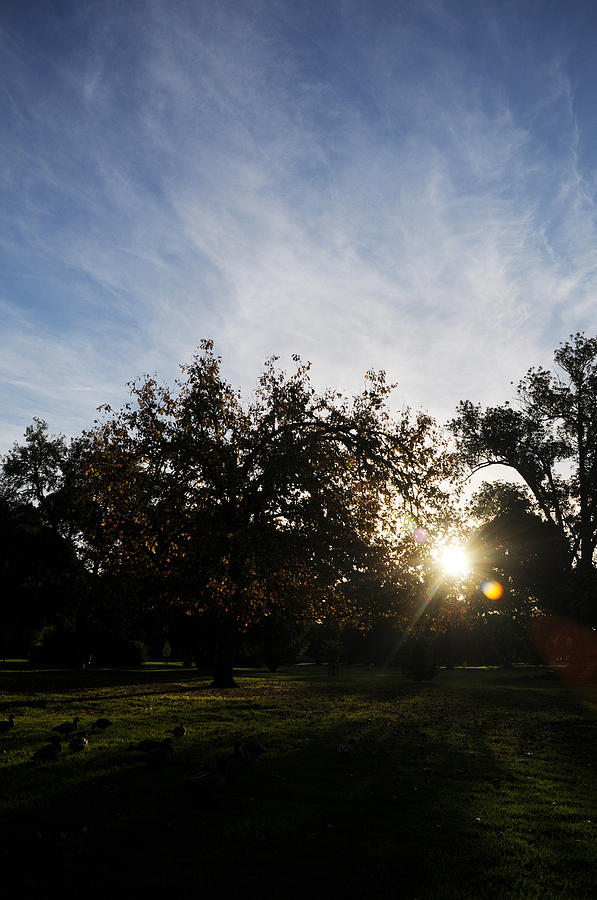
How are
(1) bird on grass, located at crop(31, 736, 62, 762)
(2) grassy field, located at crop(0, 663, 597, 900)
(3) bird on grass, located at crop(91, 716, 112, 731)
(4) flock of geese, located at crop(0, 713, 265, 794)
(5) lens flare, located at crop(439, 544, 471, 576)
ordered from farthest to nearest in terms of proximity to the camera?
(5) lens flare, located at crop(439, 544, 471, 576), (3) bird on grass, located at crop(91, 716, 112, 731), (1) bird on grass, located at crop(31, 736, 62, 762), (4) flock of geese, located at crop(0, 713, 265, 794), (2) grassy field, located at crop(0, 663, 597, 900)

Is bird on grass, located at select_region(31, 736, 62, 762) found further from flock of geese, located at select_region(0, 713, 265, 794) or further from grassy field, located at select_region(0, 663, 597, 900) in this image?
grassy field, located at select_region(0, 663, 597, 900)

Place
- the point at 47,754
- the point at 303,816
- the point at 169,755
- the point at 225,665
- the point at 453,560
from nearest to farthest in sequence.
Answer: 1. the point at 303,816
2. the point at 47,754
3. the point at 169,755
4. the point at 453,560
5. the point at 225,665

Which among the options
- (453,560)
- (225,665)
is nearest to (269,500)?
(453,560)

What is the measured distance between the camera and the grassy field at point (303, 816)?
6.31 meters

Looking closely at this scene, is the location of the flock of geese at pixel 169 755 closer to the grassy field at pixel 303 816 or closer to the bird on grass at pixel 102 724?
the grassy field at pixel 303 816

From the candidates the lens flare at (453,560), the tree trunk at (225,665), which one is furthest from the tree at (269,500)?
the tree trunk at (225,665)

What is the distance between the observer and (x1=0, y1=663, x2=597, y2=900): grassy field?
20.7 feet

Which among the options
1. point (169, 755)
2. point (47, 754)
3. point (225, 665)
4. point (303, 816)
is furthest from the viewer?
point (225, 665)

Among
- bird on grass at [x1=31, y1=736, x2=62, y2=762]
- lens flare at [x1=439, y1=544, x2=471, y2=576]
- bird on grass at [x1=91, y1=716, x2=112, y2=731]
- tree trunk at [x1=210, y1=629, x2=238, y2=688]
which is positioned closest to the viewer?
bird on grass at [x1=31, y1=736, x2=62, y2=762]

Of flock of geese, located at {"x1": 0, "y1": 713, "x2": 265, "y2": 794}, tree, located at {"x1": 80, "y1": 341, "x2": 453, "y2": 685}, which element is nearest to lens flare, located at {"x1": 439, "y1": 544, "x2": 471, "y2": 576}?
tree, located at {"x1": 80, "y1": 341, "x2": 453, "y2": 685}

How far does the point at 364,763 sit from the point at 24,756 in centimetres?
681

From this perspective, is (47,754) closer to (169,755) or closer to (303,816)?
(169,755)

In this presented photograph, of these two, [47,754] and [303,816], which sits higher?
[47,754]

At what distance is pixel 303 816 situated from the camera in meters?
8.12
